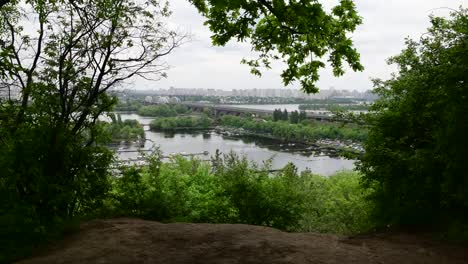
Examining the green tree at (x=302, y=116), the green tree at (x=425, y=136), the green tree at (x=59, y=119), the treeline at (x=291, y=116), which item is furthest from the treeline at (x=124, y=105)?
the treeline at (x=291, y=116)

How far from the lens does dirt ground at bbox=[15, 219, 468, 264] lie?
3936 millimetres

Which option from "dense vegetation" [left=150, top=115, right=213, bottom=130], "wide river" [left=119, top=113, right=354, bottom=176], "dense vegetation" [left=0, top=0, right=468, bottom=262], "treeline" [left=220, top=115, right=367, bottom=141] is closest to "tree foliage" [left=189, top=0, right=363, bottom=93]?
"dense vegetation" [left=0, top=0, right=468, bottom=262]

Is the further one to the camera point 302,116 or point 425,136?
point 302,116

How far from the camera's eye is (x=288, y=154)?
53.8m

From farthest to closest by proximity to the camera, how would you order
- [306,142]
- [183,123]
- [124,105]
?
[183,123], [306,142], [124,105]

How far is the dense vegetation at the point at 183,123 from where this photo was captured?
65200mm

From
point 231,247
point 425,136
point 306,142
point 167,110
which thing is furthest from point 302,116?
point 231,247

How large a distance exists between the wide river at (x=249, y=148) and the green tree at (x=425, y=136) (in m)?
36.8

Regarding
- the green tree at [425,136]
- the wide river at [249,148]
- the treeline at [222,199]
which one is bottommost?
the wide river at [249,148]

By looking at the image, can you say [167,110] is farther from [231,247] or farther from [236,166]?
[231,247]

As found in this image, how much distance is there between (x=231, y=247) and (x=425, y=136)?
3.66 meters

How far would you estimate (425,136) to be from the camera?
5.97m

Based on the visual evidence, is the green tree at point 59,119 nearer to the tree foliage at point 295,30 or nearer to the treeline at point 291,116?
the tree foliage at point 295,30

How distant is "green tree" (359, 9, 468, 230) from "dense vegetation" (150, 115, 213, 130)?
59838 mm
